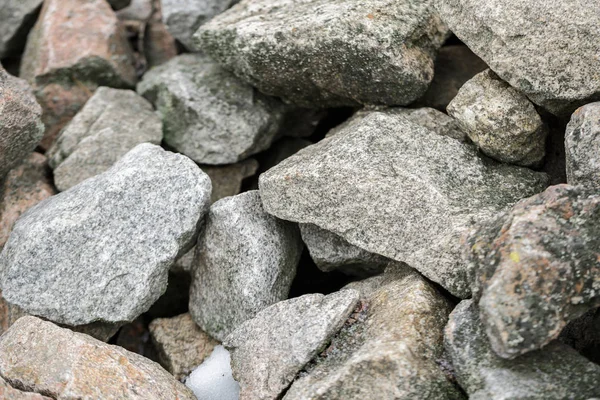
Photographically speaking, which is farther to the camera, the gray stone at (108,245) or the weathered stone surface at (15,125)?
the weathered stone surface at (15,125)

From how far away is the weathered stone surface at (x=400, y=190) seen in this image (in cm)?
257

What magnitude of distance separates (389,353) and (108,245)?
1305mm

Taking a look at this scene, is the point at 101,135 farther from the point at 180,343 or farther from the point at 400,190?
the point at 400,190

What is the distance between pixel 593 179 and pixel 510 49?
0.61m

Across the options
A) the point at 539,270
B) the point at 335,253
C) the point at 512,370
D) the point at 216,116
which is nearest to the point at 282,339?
the point at 335,253

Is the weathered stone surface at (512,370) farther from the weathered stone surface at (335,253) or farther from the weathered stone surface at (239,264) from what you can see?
the weathered stone surface at (239,264)

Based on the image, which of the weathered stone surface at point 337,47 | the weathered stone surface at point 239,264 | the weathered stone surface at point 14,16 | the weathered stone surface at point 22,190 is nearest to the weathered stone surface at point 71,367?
the weathered stone surface at point 239,264

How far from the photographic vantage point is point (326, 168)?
2.71 m

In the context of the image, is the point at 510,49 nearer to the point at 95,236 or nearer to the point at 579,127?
the point at 579,127

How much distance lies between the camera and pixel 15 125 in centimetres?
304

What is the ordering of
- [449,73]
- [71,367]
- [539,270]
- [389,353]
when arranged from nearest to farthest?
[539,270] < [389,353] < [71,367] < [449,73]

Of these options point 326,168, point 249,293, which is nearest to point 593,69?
point 326,168

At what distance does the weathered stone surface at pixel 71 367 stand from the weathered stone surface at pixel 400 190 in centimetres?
88

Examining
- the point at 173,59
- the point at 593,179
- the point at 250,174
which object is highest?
the point at 593,179
